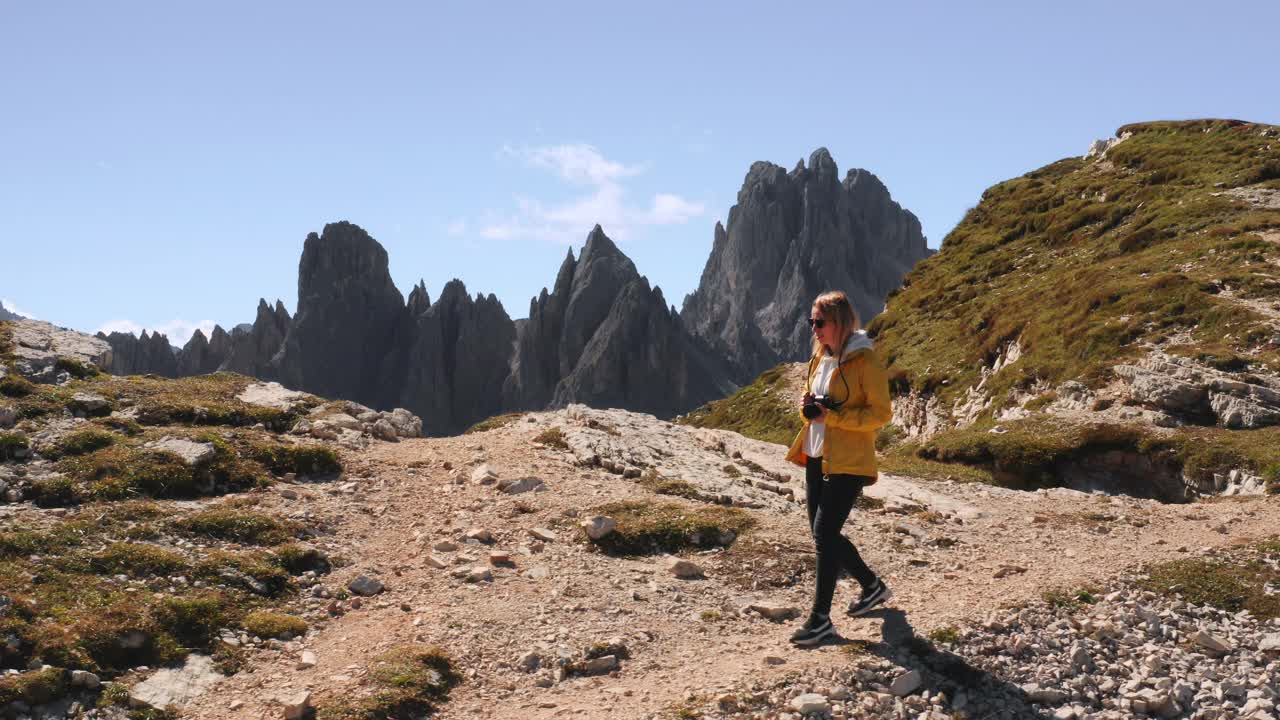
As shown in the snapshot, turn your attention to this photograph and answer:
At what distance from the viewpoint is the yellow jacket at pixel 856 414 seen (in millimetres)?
11430

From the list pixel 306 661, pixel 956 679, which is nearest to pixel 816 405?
pixel 956 679

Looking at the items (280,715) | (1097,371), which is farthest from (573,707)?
(1097,371)

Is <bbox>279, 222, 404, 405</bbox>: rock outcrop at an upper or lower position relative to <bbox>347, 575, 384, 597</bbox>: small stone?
upper

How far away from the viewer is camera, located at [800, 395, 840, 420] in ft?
38.4

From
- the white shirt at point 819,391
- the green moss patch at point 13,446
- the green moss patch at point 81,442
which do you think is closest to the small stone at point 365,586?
the white shirt at point 819,391

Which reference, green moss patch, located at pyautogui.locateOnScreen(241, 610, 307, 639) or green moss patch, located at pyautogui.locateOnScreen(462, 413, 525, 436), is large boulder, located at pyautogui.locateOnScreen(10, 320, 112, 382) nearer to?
green moss patch, located at pyautogui.locateOnScreen(462, 413, 525, 436)

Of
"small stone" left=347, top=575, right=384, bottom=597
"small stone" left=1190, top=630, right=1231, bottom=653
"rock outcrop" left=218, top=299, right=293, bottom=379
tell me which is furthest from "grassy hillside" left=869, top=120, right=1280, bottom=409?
"rock outcrop" left=218, top=299, right=293, bottom=379

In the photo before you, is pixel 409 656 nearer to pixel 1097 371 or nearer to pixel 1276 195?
pixel 1097 371

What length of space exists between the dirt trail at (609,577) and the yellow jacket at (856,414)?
259cm

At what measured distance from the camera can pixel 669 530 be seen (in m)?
17.1

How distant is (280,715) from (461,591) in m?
4.44

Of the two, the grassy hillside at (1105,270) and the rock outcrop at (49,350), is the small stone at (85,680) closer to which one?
the rock outcrop at (49,350)

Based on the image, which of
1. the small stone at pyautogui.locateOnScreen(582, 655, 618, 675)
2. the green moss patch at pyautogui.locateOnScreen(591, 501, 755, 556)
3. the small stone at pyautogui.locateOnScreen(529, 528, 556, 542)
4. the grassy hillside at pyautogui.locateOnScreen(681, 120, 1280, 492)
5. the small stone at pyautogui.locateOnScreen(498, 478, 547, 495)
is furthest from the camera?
the grassy hillside at pyautogui.locateOnScreen(681, 120, 1280, 492)

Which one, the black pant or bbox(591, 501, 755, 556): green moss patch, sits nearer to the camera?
the black pant
